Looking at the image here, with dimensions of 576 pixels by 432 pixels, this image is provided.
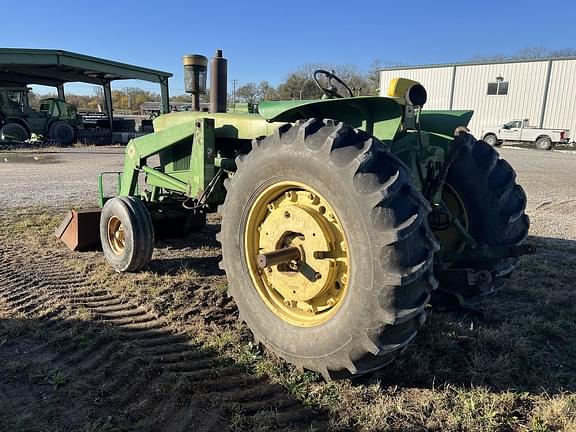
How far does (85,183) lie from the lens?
1090 cm

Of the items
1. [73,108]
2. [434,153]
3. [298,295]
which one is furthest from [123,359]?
[73,108]

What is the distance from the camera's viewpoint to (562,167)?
1666cm

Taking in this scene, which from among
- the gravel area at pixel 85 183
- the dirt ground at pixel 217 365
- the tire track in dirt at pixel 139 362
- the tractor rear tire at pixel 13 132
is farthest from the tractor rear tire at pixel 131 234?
the tractor rear tire at pixel 13 132

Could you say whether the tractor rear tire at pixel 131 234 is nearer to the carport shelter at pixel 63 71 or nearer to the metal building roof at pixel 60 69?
the carport shelter at pixel 63 71

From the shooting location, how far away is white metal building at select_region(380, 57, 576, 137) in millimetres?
28984

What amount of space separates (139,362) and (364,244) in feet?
5.25

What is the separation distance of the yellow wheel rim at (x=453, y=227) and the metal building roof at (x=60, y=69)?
A: 64.2 feet

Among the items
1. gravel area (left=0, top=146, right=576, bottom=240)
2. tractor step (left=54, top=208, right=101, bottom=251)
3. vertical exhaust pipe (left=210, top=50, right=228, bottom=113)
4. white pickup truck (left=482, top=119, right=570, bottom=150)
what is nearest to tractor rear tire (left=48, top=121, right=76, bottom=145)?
gravel area (left=0, top=146, right=576, bottom=240)

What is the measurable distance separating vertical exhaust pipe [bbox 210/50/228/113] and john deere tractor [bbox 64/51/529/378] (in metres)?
0.01

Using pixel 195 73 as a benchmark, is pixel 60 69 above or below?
above

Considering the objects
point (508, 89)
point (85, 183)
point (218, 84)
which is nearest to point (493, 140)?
point (508, 89)

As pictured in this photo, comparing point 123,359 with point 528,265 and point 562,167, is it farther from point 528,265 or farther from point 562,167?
point 562,167

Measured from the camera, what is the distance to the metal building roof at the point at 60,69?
19.0m

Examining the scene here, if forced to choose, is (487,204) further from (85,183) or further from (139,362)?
(85,183)
